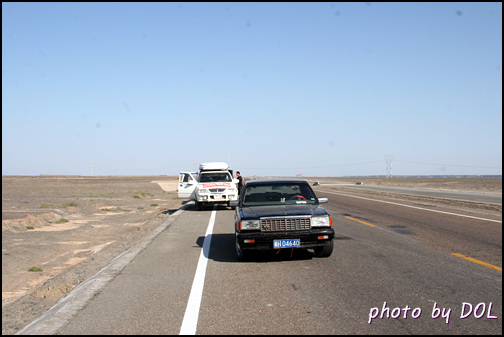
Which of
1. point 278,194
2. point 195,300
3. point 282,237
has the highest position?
point 278,194

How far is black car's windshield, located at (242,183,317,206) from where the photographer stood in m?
9.83

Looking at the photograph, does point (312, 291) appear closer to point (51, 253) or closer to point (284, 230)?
point (284, 230)

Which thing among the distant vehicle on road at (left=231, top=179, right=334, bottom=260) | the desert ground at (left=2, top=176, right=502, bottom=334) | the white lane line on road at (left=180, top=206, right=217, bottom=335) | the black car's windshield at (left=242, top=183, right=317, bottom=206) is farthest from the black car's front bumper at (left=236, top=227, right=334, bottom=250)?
the desert ground at (left=2, top=176, right=502, bottom=334)

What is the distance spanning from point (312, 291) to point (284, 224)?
2.18 meters

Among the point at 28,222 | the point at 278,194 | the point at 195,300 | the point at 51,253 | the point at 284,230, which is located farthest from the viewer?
the point at 28,222

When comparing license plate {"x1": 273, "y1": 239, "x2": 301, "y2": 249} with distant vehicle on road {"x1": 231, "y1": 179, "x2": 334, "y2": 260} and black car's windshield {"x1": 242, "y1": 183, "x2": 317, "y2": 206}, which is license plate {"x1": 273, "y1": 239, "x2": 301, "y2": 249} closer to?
distant vehicle on road {"x1": 231, "y1": 179, "x2": 334, "y2": 260}

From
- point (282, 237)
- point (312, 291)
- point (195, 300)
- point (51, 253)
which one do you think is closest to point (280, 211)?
point (282, 237)

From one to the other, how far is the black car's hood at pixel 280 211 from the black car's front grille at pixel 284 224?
13 cm

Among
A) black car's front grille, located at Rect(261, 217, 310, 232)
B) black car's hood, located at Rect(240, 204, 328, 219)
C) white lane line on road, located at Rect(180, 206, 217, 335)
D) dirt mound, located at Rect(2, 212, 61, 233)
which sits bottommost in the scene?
dirt mound, located at Rect(2, 212, 61, 233)

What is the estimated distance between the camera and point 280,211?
8883 millimetres

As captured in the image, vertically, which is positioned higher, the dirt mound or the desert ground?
the dirt mound

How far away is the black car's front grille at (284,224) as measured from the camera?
28.0 ft

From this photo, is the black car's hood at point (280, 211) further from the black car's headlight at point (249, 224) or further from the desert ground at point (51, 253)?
the desert ground at point (51, 253)

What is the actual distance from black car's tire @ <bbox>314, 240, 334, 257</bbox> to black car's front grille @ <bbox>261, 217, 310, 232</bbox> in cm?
61
